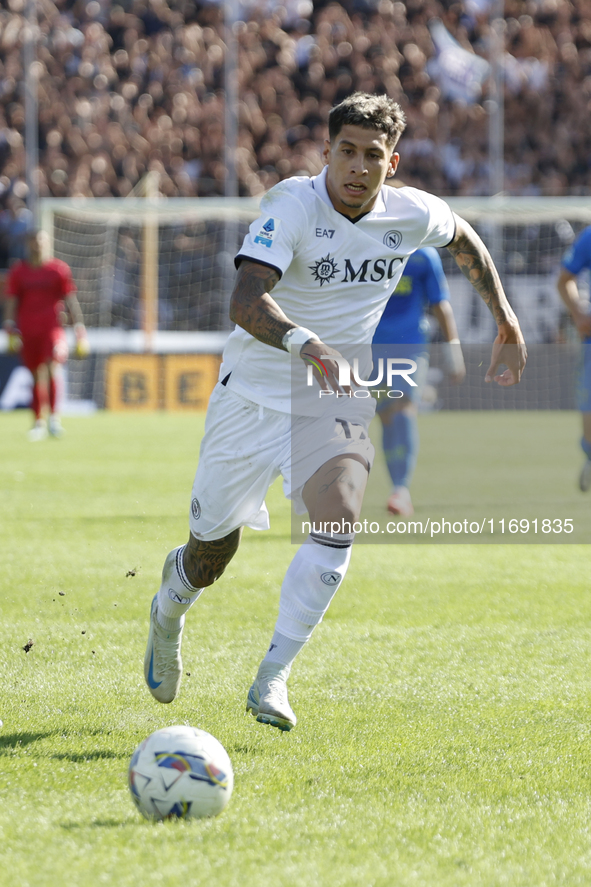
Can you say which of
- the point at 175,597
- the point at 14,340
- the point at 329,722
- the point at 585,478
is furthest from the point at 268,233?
the point at 14,340

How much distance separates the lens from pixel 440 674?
12.9 feet

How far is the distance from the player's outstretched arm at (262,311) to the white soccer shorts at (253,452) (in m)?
0.42

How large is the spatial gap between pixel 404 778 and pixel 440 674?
1.11 m

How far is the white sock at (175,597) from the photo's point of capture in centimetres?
367

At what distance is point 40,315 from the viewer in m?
13.0

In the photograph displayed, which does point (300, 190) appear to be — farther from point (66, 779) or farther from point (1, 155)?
point (1, 155)

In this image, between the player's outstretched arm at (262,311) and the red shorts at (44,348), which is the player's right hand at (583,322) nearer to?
the player's outstretched arm at (262,311)

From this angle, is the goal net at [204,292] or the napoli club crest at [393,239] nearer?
the napoli club crest at [393,239]

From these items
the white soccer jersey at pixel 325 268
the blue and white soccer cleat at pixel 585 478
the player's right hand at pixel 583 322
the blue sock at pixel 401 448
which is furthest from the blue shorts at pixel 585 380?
the white soccer jersey at pixel 325 268

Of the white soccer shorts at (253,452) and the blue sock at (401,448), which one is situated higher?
the white soccer shorts at (253,452)

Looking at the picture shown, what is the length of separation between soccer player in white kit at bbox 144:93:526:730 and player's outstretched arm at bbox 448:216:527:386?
0.01m

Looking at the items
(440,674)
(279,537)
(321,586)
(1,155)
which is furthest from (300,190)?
(1,155)

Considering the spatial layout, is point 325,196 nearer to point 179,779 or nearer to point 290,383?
point 290,383

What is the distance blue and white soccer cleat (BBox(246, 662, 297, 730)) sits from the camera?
10.3 ft
